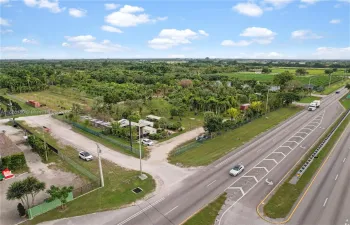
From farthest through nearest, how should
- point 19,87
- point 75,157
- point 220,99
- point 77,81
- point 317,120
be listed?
1. point 77,81
2. point 19,87
3. point 220,99
4. point 317,120
5. point 75,157

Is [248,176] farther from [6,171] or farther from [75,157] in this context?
[6,171]

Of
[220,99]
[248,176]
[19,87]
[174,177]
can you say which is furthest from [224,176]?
[19,87]

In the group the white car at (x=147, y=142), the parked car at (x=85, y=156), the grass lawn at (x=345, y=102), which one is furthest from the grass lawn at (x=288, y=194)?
the grass lawn at (x=345, y=102)

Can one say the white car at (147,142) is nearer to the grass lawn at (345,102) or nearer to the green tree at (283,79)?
the grass lawn at (345,102)

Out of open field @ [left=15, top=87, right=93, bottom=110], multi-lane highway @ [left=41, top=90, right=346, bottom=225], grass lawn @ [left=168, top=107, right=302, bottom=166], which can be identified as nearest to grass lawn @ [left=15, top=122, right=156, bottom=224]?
multi-lane highway @ [left=41, top=90, right=346, bottom=225]

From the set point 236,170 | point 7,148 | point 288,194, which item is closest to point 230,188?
point 236,170

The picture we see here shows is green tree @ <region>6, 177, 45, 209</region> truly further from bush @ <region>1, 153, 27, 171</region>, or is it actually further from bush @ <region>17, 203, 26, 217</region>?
bush @ <region>1, 153, 27, 171</region>
